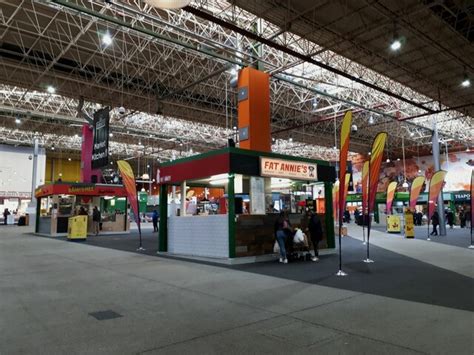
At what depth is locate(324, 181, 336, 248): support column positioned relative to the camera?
1224 centimetres

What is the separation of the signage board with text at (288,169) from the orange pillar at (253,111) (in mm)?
1911

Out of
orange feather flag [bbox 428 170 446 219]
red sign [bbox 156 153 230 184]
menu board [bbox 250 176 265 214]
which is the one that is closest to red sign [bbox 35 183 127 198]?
red sign [bbox 156 153 230 184]

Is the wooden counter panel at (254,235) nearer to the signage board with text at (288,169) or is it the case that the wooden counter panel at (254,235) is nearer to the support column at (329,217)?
the signage board with text at (288,169)

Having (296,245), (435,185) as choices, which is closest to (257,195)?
(296,245)

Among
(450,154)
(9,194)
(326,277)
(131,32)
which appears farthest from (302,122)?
(9,194)

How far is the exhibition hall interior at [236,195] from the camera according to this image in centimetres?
430

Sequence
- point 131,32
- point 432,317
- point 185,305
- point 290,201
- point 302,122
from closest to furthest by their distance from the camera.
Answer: point 432,317, point 185,305, point 290,201, point 131,32, point 302,122

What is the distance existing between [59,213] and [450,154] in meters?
35.0

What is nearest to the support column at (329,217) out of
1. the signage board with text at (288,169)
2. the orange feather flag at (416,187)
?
the signage board with text at (288,169)

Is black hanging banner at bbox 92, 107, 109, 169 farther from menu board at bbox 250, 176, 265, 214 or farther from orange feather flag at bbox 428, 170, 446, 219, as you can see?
orange feather flag at bbox 428, 170, 446, 219

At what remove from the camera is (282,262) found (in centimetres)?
969

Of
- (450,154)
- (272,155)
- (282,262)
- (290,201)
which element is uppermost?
(450,154)

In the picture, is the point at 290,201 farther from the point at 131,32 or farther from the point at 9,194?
the point at 9,194

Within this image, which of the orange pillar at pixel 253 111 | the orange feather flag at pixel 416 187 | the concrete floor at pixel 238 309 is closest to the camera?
the concrete floor at pixel 238 309
